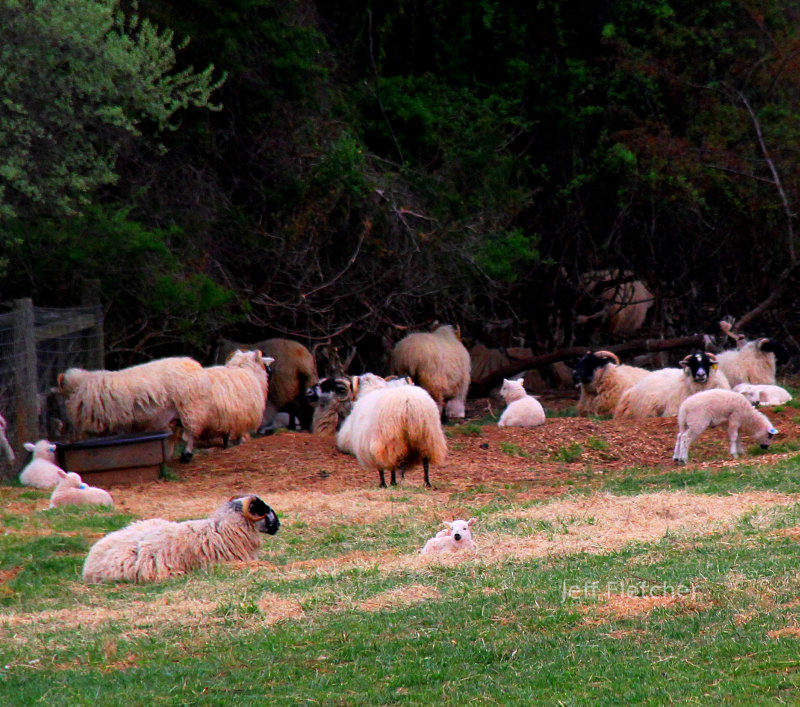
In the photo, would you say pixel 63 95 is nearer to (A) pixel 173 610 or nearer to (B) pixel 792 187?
(A) pixel 173 610

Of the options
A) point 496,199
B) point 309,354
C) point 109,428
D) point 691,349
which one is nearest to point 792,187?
point 691,349

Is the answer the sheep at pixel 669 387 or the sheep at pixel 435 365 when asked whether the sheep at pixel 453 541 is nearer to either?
the sheep at pixel 669 387

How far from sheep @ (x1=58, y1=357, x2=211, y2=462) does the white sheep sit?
7201 mm

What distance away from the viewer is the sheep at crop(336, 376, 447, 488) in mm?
11359

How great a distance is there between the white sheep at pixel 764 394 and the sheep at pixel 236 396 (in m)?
6.58

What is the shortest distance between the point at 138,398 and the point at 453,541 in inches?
278

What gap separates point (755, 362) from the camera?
17.2 meters

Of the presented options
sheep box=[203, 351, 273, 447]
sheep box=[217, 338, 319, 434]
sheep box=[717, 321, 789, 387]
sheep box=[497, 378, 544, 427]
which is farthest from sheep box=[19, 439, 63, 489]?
sheep box=[717, 321, 789, 387]

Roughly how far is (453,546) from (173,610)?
213 centimetres

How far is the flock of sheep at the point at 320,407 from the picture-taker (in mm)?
8203

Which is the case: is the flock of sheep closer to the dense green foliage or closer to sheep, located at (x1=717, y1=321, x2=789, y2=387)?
sheep, located at (x1=717, y1=321, x2=789, y2=387)

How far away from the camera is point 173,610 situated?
21.5ft

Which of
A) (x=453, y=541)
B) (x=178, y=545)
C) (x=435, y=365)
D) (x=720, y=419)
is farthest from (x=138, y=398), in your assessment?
(x=453, y=541)

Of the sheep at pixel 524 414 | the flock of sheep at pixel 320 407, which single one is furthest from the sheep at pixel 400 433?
the sheep at pixel 524 414
